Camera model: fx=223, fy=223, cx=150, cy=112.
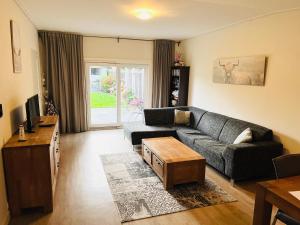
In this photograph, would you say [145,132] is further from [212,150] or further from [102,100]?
[102,100]

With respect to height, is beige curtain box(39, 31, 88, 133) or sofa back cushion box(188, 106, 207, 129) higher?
beige curtain box(39, 31, 88, 133)

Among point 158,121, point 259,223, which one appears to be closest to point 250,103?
point 158,121

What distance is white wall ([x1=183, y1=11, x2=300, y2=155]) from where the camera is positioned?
3131 millimetres

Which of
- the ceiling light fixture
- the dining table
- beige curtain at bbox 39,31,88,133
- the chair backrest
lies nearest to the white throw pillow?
the chair backrest

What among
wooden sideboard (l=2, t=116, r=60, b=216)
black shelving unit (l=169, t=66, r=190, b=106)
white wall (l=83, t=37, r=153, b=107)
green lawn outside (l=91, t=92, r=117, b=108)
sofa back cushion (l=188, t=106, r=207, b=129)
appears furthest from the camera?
green lawn outside (l=91, t=92, r=117, b=108)

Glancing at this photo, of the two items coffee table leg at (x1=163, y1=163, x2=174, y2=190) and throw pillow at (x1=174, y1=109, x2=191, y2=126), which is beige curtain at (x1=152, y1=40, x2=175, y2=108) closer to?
throw pillow at (x1=174, y1=109, x2=191, y2=126)

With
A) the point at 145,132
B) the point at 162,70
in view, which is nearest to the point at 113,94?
the point at 162,70

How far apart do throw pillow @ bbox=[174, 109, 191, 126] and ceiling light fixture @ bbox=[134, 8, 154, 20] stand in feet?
7.50

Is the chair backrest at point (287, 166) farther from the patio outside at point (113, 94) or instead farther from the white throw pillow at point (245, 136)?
the patio outside at point (113, 94)

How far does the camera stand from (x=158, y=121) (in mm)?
5277

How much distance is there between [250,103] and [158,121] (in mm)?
2114

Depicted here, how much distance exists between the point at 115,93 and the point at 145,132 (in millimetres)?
2138

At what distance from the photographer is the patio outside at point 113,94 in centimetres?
605

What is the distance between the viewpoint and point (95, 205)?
267 centimetres
